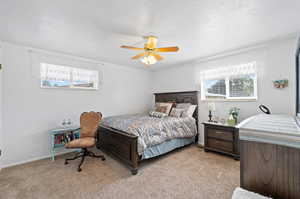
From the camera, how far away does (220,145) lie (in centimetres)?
306

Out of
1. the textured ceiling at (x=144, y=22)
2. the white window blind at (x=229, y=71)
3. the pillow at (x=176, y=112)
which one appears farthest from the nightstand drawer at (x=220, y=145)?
the textured ceiling at (x=144, y=22)

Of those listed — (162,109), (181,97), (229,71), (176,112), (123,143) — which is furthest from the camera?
(181,97)

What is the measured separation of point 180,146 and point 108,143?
5.83ft

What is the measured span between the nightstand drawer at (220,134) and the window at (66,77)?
332 cm

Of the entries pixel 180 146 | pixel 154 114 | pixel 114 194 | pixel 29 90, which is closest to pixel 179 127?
pixel 180 146

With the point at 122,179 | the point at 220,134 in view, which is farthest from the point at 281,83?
the point at 122,179

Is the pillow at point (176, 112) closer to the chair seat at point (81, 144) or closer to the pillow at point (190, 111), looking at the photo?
the pillow at point (190, 111)

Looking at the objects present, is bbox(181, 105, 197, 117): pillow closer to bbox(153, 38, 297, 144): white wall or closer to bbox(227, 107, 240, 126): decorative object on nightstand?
bbox(153, 38, 297, 144): white wall

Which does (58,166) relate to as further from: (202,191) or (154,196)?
(202,191)

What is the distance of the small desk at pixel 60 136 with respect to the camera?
291cm

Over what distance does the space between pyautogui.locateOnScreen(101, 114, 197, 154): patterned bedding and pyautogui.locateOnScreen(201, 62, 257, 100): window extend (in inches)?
38.2

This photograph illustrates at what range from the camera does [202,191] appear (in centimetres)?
189

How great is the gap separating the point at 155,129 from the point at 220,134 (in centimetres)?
154

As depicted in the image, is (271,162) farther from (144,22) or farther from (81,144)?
(81,144)
